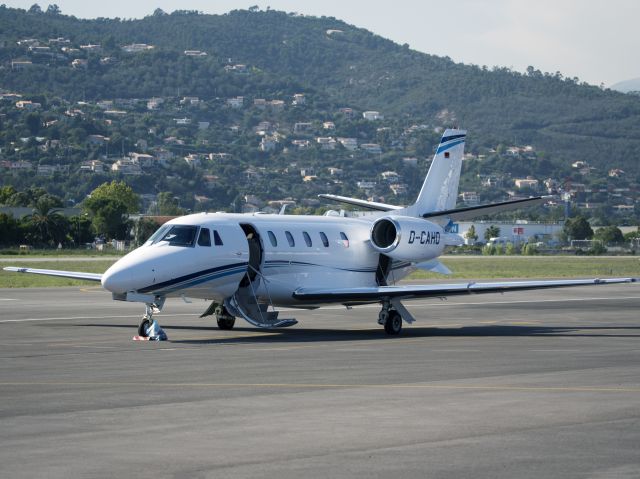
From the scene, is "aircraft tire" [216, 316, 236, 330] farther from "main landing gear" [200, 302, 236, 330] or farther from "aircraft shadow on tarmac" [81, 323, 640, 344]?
"aircraft shadow on tarmac" [81, 323, 640, 344]

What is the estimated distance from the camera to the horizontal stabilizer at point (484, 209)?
94.3 feet

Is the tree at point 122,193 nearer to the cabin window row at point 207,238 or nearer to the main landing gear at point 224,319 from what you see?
the main landing gear at point 224,319

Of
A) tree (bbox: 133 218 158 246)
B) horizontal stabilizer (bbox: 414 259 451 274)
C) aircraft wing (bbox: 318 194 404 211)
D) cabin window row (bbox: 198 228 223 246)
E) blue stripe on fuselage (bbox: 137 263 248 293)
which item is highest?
aircraft wing (bbox: 318 194 404 211)

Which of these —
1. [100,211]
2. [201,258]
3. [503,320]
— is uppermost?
[201,258]

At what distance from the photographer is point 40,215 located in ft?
375

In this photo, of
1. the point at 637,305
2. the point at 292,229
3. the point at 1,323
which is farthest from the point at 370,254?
the point at 637,305

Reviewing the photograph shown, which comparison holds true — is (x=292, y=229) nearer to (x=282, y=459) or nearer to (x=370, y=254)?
(x=370, y=254)

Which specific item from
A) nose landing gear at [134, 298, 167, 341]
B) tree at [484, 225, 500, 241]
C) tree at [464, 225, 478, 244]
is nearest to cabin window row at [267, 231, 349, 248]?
nose landing gear at [134, 298, 167, 341]

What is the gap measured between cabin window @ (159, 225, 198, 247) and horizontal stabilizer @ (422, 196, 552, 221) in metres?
7.07

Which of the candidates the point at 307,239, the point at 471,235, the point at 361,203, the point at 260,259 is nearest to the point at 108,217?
the point at 471,235

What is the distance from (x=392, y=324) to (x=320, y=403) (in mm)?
12480

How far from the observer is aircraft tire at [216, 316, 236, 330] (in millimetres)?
28547

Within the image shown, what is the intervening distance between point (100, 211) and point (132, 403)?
113637 millimetres

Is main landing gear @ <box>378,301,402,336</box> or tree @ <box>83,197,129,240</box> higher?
main landing gear @ <box>378,301,402,336</box>
